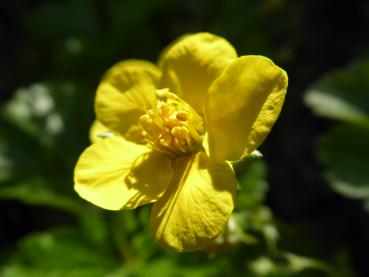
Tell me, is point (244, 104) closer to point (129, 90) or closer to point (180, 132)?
point (180, 132)

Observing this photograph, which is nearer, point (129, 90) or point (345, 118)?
point (129, 90)

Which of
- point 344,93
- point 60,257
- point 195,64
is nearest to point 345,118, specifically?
point 344,93

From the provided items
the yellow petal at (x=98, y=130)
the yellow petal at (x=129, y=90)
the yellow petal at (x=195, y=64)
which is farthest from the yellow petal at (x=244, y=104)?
the yellow petal at (x=98, y=130)

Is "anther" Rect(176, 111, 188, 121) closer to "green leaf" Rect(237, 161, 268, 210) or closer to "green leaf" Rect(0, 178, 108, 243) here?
"green leaf" Rect(237, 161, 268, 210)

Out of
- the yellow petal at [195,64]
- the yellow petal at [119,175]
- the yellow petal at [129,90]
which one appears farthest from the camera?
the yellow petal at [129,90]

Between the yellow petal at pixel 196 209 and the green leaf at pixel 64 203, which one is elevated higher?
the yellow petal at pixel 196 209

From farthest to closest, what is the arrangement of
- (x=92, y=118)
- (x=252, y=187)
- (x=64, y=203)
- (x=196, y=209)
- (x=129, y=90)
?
(x=92, y=118)
(x=64, y=203)
(x=252, y=187)
(x=129, y=90)
(x=196, y=209)

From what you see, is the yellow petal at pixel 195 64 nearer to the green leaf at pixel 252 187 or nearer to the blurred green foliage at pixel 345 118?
the green leaf at pixel 252 187
